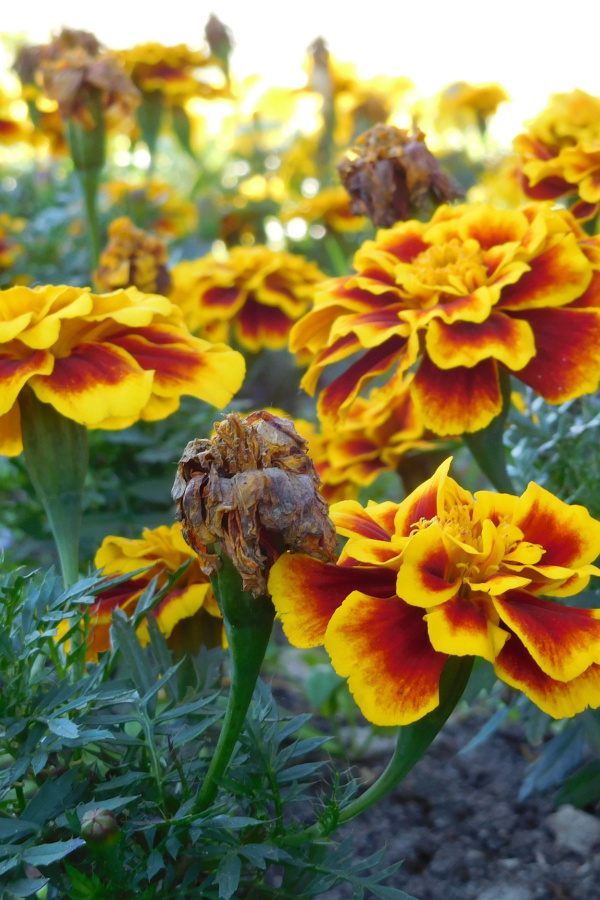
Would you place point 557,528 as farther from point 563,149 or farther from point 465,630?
point 563,149

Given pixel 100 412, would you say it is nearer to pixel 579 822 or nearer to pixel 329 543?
pixel 329 543

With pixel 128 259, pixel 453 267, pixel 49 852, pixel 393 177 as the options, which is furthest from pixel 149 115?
pixel 49 852

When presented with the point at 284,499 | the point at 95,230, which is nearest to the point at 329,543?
the point at 284,499

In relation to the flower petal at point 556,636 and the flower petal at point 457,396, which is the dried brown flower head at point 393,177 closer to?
the flower petal at point 457,396

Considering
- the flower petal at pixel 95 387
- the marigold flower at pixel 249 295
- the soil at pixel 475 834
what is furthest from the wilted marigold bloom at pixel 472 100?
the flower petal at pixel 95 387

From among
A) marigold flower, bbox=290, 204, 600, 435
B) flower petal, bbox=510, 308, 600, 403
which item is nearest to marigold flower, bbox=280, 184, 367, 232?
marigold flower, bbox=290, 204, 600, 435

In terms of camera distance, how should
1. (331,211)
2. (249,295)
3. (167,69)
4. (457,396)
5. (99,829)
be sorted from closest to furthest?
(99,829) → (457,396) → (249,295) → (331,211) → (167,69)
